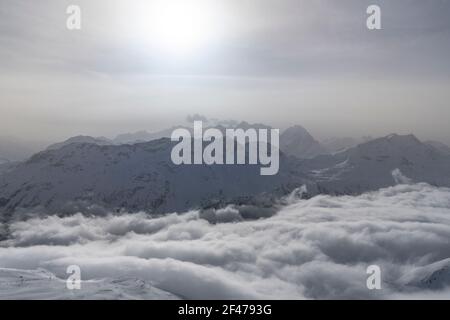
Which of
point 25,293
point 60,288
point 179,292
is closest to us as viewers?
point 25,293
